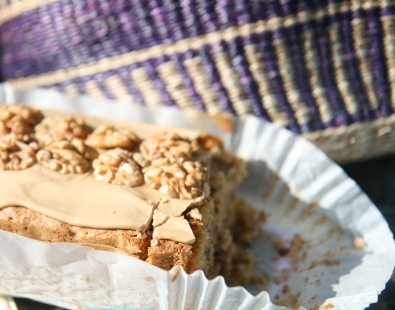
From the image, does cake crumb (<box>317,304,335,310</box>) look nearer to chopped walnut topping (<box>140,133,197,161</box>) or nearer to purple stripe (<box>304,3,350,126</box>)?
chopped walnut topping (<box>140,133,197,161</box>)

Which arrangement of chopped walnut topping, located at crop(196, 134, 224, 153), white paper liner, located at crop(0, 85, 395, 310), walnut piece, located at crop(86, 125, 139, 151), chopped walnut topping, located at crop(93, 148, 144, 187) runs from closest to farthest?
white paper liner, located at crop(0, 85, 395, 310)
chopped walnut topping, located at crop(93, 148, 144, 187)
walnut piece, located at crop(86, 125, 139, 151)
chopped walnut topping, located at crop(196, 134, 224, 153)

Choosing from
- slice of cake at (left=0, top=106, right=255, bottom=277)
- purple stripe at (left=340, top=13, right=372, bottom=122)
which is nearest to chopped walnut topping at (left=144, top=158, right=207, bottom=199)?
slice of cake at (left=0, top=106, right=255, bottom=277)

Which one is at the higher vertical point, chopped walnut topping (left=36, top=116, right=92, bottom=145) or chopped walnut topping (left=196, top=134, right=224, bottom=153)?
chopped walnut topping (left=36, top=116, right=92, bottom=145)

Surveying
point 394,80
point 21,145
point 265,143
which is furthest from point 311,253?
point 21,145

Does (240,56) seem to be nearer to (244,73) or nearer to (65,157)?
(244,73)

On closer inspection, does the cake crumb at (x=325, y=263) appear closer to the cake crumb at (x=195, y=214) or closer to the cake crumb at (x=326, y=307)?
the cake crumb at (x=326, y=307)

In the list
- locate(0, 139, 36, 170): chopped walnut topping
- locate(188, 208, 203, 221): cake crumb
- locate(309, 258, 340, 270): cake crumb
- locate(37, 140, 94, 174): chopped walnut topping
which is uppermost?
locate(0, 139, 36, 170): chopped walnut topping

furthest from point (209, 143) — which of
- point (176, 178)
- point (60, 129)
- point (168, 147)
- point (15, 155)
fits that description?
point (15, 155)

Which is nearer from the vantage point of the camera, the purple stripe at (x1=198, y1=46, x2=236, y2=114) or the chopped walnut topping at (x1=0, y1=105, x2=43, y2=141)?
the chopped walnut topping at (x1=0, y1=105, x2=43, y2=141)

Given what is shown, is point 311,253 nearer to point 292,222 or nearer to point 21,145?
point 292,222

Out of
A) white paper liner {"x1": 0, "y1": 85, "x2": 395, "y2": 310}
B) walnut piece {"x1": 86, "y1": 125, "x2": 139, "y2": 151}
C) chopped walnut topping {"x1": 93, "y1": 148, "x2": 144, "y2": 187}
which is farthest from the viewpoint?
walnut piece {"x1": 86, "y1": 125, "x2": 139, "y2": 151}
